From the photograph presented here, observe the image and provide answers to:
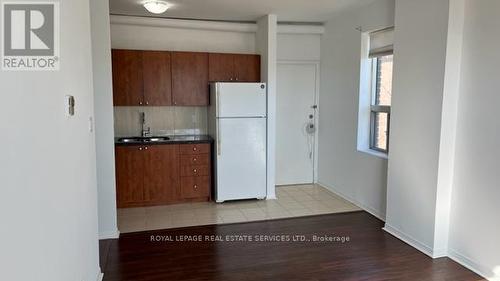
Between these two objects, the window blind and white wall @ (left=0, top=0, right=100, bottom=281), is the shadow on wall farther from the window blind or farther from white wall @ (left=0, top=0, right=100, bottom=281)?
white wall @ (left=0, top=0, right=100, bottom=281)

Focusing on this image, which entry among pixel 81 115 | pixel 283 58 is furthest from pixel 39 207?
pixel 283 58

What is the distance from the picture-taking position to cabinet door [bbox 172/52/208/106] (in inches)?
196

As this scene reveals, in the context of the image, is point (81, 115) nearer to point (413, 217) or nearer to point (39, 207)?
point (39, 207)

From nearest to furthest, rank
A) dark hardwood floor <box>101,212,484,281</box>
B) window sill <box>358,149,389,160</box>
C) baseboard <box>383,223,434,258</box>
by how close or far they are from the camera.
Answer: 1. dark hardwood floor <box>101,212,484,281</box>
2. baseboard <box>383,223,434,258</box>
3. window sill <box>358,149,389,160</box>

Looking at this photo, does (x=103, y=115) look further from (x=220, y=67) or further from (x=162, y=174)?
(x=220, y=67)

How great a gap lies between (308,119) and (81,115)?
4.08m

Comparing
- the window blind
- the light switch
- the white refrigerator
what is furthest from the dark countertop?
the light switch

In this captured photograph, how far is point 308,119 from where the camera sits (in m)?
5.96

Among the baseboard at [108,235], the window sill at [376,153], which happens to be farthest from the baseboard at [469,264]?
the baseboard at [108,235]

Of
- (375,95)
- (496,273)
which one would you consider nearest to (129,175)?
(375,95)

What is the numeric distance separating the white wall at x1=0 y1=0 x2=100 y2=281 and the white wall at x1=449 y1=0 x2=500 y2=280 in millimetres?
3026

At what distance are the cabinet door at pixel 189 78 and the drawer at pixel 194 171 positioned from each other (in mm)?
874

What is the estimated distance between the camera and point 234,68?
521cm

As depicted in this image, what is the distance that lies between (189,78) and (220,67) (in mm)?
462
